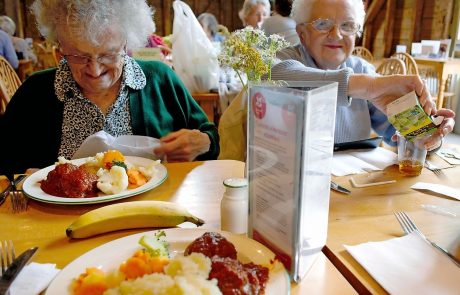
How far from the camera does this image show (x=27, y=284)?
2.09 ft

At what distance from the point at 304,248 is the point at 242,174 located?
548mm

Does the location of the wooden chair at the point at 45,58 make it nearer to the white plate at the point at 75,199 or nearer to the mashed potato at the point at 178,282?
the white plate at the point at 75,199

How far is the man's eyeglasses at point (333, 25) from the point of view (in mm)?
1565

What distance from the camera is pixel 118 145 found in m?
1.34

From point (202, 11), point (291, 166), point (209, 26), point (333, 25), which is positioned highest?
point (202, 11)

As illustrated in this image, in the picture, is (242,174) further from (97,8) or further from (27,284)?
(97,8)

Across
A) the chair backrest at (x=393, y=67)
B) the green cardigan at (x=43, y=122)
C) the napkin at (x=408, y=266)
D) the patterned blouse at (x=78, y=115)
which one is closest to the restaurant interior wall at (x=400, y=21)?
the chair backrest at (x=393, y=67)

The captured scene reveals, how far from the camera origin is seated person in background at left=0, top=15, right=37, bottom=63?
6.36m

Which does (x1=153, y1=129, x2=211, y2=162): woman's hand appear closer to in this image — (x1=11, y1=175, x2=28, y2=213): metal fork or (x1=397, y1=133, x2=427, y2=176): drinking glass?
(x1=11, y1=175, x2=28, y2=213): metal fork

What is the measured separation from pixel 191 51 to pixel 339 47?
1190mm

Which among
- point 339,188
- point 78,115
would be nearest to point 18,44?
point 78,115

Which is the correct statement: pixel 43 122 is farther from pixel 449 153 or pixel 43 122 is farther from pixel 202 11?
pixel 202 11

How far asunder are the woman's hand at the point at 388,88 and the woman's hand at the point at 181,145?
583 mm

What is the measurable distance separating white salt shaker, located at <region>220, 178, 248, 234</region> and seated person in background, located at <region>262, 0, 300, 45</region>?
2.52m
